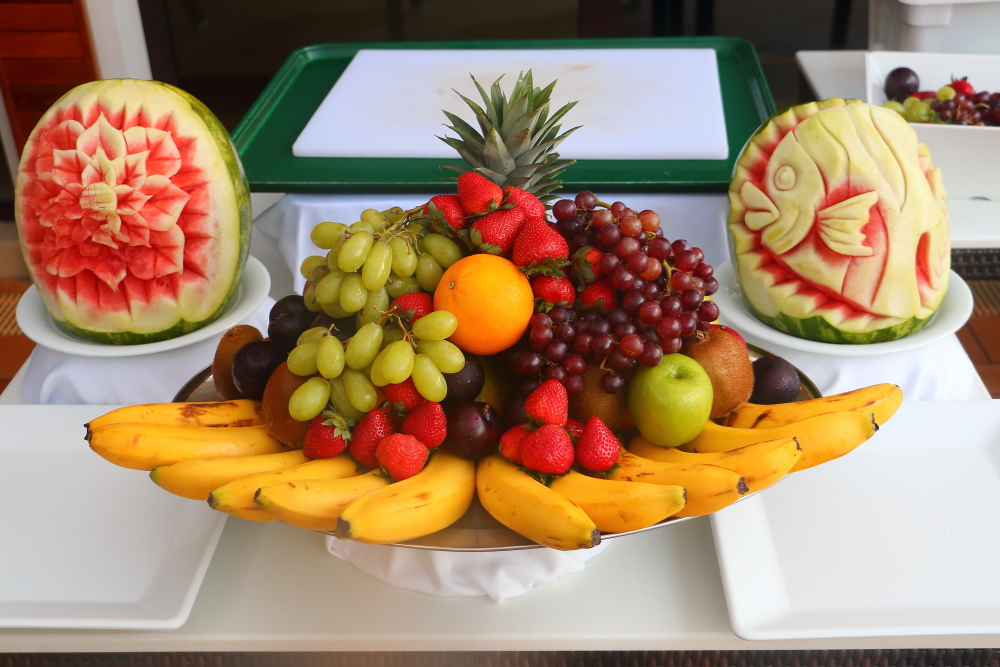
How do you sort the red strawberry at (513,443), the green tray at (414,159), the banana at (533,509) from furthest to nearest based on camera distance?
1. the green tray at (414,159)
2. the red strawberry at (513,443)
3. the banana at (533,509)

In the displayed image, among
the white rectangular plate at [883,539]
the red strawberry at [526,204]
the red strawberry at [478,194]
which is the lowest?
the white rectangular plate at [883,539]

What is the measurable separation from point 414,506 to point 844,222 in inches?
24.3

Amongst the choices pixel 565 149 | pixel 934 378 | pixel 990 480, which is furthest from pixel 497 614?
pixel 565 149

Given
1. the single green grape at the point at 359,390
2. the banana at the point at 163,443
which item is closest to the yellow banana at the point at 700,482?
the single green grape at the point at 359,390

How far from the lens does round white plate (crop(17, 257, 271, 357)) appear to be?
3.41 feet

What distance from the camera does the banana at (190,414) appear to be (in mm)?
746

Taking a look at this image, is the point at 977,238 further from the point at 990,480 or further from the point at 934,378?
the point at 990,480

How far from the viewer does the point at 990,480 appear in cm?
82

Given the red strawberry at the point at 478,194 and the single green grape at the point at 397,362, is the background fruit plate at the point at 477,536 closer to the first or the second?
the single green grape at the point at 397,362

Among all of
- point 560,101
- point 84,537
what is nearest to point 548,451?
point 84,537

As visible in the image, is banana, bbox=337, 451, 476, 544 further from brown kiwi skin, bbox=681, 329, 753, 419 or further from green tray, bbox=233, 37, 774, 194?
green tray, bbox=233, 37, 774, 194

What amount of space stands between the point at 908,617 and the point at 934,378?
451mm

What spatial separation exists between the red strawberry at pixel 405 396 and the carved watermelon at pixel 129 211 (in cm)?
46

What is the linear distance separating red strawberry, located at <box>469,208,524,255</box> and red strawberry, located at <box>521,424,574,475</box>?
0.60ft
